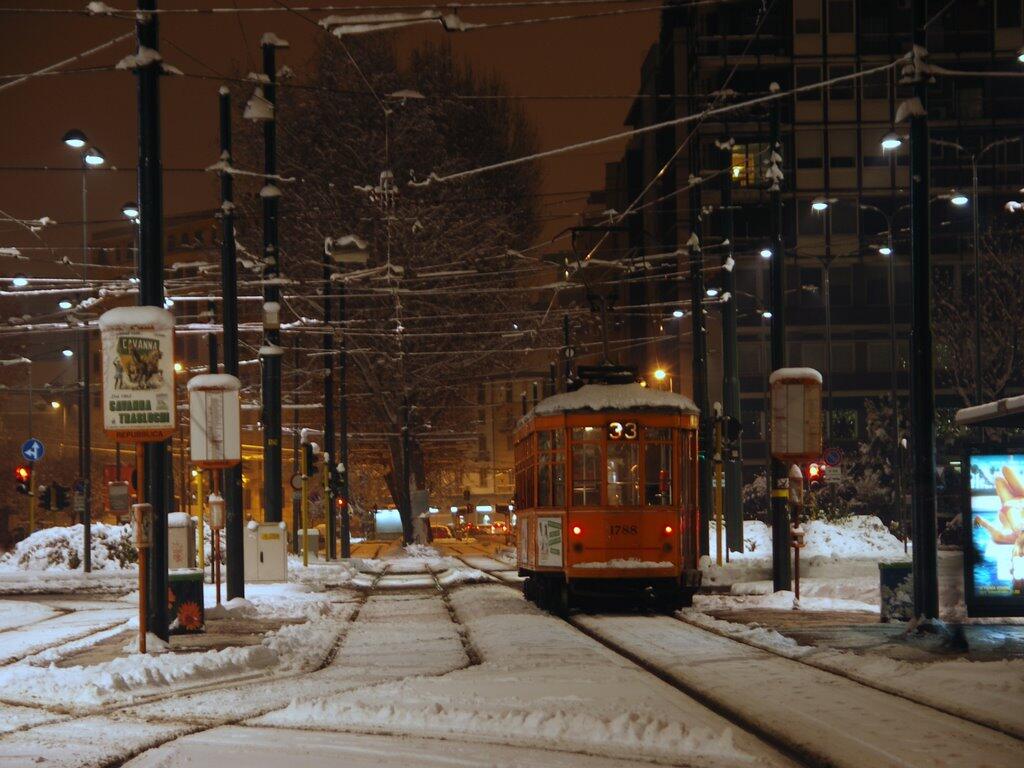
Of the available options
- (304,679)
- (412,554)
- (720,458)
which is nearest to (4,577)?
(412,554)

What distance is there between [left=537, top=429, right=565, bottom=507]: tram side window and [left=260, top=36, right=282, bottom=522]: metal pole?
16.1 feet

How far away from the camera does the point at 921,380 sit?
15.5 metres

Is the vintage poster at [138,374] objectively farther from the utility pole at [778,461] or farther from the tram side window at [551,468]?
the utility pole at [778,461]

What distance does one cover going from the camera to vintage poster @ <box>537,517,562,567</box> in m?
20.9

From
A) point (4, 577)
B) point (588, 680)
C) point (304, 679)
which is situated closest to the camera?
point (588, 680)

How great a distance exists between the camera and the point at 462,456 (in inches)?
2226

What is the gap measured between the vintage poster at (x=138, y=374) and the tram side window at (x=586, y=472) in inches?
308

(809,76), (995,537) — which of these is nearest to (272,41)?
(995,537)

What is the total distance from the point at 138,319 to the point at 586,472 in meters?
8.30

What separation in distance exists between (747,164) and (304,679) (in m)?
61.4

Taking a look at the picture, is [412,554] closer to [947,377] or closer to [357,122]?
[357,122]

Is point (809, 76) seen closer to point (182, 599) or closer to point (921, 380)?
point (921, 380)

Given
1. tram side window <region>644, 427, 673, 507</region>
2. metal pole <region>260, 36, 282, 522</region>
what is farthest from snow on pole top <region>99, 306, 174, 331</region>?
metal pole <region>260, 36, 282, 522</region>

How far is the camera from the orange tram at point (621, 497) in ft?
67.4
